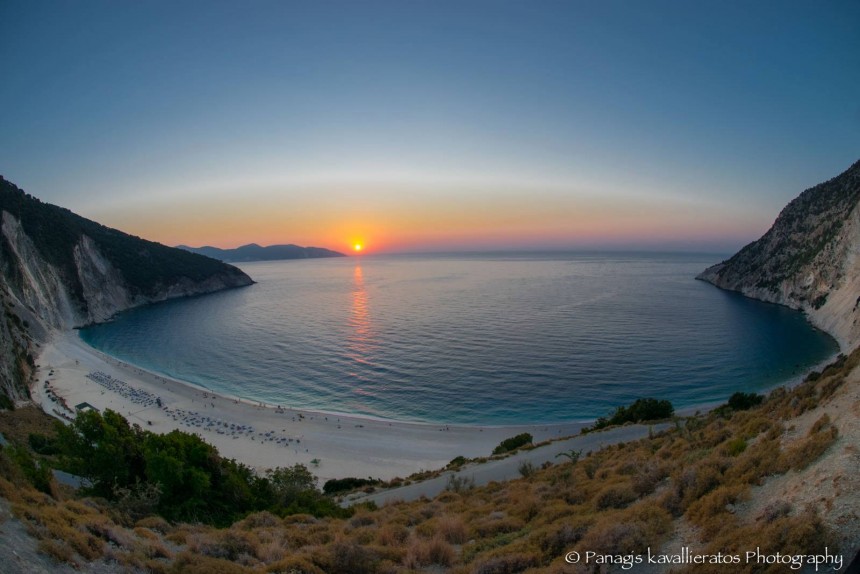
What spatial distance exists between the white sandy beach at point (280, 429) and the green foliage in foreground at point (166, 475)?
49.1 ft

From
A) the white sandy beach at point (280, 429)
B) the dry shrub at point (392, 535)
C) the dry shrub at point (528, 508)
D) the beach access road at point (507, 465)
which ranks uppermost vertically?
the dry shrub at point (528, 508)

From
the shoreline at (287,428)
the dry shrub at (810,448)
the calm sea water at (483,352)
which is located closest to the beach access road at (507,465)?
the shoreline at (287,428)

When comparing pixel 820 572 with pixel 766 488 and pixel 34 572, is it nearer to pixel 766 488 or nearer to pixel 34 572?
pixel 766 488

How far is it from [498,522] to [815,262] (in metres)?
101

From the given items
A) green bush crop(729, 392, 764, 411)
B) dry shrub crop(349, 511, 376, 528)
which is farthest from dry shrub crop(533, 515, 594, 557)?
green bush crop(729, 392, 764, 411)

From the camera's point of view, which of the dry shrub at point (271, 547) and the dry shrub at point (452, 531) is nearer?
the dry shrub at point (271, 547)

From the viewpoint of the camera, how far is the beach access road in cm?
2194

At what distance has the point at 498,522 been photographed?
1198cm

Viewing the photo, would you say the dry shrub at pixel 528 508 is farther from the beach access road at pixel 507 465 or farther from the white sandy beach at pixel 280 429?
the white sandy beach at pixel 280 429

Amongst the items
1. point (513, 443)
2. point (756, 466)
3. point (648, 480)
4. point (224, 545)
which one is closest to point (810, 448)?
point (756, 466)

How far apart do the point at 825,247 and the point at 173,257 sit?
188m

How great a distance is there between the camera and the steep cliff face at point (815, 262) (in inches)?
2596

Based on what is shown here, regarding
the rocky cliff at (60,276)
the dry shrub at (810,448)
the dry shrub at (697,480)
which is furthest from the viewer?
the rocky cliff at (60,276)

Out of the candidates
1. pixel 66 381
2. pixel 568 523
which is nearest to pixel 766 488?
pixel 568 523
